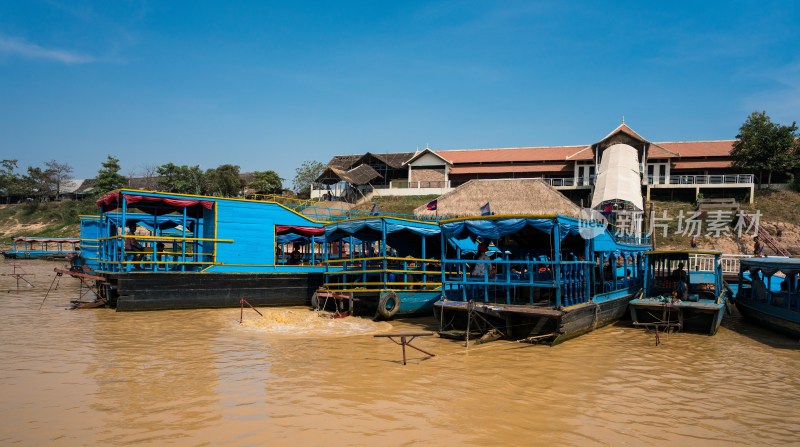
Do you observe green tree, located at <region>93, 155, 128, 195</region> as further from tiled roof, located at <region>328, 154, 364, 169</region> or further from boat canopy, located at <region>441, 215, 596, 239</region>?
boat canopy, located at <region>441, 215, 596, 239</region>

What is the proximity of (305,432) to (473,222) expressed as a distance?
712 cm

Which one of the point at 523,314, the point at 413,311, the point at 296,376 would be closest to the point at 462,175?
the point at 413,311

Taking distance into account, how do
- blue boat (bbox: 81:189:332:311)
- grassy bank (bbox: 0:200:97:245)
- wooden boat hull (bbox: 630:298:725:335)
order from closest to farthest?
wooden boat hull (bbox: 630:298:725:335) < blue boat (bbox: 81:189:332:311) < grassy bank (bbox: 0:200:97:245)

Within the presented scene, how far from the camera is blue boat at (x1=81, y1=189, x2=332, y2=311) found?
1445 cm

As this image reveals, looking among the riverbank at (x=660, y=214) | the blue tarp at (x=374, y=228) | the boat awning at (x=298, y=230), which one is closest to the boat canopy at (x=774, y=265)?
the blue tarp at (x=374, y=228)

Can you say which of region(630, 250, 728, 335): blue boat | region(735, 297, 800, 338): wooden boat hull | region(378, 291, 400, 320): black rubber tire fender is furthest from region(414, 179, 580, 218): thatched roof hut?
region(378, 291, 400, 320): black rubber tire fender

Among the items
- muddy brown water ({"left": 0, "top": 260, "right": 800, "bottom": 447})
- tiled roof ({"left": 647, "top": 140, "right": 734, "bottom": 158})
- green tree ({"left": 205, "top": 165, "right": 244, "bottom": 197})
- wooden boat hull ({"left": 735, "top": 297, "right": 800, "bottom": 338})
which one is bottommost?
muddy brown water ({"left": 0, "top": 260, "right": 800, "bottom": 447})

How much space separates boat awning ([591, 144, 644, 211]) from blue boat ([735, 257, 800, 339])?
1899 cm

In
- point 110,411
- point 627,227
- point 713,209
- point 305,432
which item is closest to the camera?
point 305,432

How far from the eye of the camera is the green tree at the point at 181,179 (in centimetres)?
4875

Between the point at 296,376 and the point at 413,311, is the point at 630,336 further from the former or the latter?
the point at 296,376

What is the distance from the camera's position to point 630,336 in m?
12.7

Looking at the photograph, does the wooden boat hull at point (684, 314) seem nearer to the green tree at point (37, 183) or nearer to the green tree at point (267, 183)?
the green tree at point (267, 183)

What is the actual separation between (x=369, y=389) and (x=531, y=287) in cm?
511
